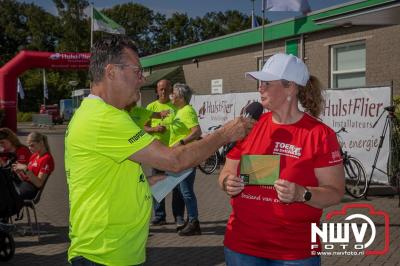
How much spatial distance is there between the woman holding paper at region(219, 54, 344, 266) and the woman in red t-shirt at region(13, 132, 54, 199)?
4959 millimetres

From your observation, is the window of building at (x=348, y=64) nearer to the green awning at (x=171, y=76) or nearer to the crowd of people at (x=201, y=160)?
the green awning at (x=171, y=76)

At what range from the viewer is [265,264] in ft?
8.74

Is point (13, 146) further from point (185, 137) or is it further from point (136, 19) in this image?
point (136, 19)

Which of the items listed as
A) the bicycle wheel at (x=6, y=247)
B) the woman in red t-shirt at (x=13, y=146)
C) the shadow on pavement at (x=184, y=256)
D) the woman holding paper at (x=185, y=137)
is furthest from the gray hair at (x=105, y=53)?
the woman in red t-shirt at (x=13, y=146)

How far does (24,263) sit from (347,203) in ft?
19.7

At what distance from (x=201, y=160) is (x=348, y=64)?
1414 centimetres

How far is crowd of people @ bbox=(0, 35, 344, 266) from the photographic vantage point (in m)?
2.42

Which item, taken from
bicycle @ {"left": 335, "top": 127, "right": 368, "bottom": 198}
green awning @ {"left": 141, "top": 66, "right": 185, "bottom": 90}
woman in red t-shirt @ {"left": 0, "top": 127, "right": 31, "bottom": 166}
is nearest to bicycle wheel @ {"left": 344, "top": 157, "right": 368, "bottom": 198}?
bicycle @ {"left": 335, "top": 127, "right": 368, "bottom": 198}

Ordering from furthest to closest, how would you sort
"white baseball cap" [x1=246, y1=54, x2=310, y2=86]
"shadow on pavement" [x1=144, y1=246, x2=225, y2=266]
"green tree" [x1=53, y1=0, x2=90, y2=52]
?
"green tree" [x1=53, y1=0, x2=90, y2=52] < "shadow on pavement" [x1=144, y1=246, x2=225, y2=266] < "white baseball cap" [x1=246, y1=54, x2=310, y2=86]

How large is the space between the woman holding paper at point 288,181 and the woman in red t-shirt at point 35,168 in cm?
496

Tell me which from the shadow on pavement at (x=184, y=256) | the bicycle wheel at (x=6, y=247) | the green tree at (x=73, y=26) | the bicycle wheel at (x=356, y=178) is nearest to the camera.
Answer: the shadow on pavement at (x=184, y=256)

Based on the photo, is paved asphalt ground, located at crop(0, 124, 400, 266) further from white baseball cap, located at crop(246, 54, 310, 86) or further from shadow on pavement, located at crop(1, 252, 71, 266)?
white baseball cap, located at crop(246, 54, 310, 86)

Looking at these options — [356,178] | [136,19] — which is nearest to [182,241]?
[356,178]

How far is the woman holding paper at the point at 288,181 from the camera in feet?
8.52
